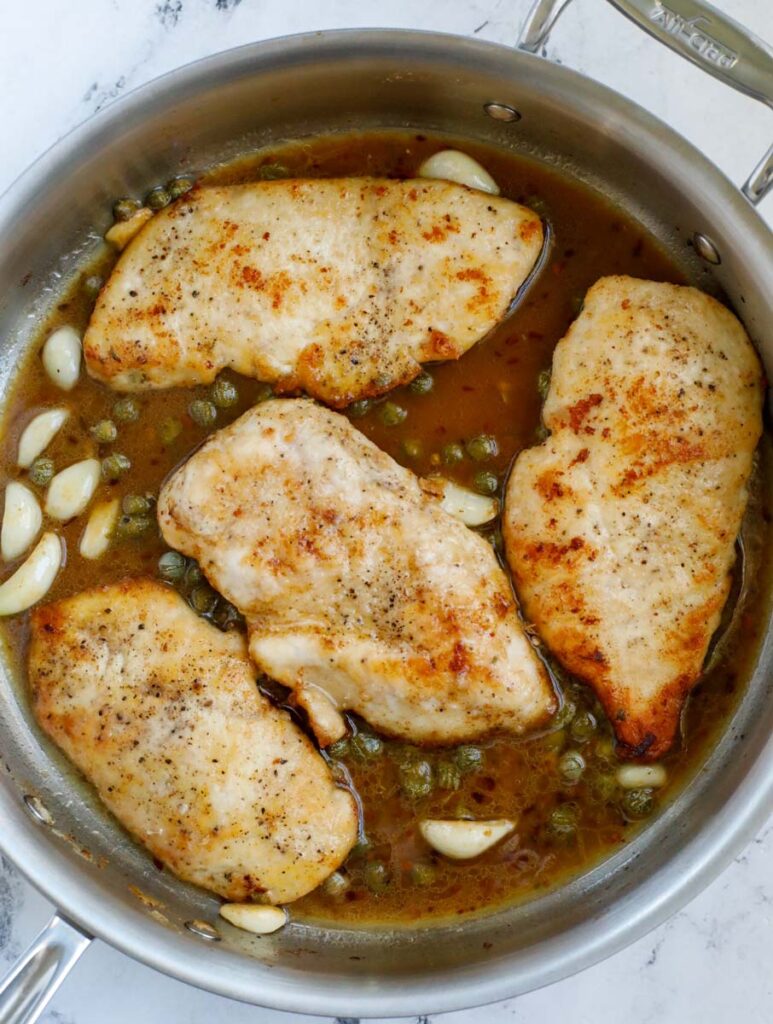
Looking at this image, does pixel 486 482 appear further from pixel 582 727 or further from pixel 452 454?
pixel 582 727

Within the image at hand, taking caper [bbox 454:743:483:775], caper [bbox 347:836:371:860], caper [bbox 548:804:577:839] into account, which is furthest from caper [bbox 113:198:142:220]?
caper [bbox 548:804:577:839]

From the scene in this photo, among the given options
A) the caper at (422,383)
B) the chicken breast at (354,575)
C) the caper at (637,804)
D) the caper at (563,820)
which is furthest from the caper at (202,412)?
the caper at (637,804)

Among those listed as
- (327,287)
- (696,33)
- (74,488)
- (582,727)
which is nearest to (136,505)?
(74,488)

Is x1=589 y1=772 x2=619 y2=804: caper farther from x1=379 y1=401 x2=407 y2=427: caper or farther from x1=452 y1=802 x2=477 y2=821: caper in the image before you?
x1=379 y1=401 x2=407 y2=427: caper

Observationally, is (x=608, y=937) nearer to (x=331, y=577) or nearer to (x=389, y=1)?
(x=331, y=577)

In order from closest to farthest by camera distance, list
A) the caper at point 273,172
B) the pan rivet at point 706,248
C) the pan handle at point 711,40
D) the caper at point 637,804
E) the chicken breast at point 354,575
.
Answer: the pan handle at point 711,40 → the chicken breast at point 354,575 → the pan rivet at point 706,248 → the caper at point 637,804 → the caper at point 273,172

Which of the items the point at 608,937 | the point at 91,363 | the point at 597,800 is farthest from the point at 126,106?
the point at 608,937

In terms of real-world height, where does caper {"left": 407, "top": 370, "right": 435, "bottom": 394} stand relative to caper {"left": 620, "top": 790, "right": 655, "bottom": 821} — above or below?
above

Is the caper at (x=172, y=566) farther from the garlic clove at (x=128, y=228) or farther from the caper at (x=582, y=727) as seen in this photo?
the caper at (x=582, y=727)
